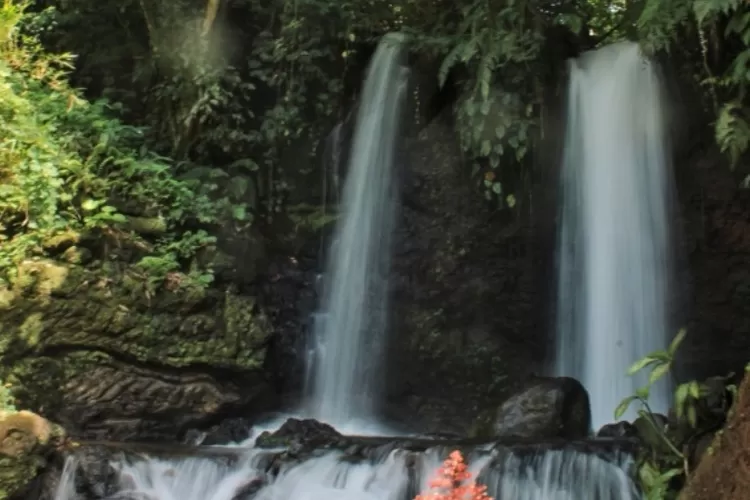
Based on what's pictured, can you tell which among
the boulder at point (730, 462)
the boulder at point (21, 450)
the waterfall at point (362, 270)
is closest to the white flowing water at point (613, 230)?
the waterfall at point (362, 270)

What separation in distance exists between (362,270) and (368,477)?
4155 millimetres

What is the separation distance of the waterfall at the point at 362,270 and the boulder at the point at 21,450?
143 inches

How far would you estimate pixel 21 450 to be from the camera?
265 inches

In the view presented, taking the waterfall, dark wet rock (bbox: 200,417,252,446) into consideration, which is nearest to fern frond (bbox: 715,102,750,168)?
the waterfall

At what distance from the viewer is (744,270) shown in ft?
29.3

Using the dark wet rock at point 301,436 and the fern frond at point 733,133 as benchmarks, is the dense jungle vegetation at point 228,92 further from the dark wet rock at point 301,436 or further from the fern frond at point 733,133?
the dark wet rock at point 301,436

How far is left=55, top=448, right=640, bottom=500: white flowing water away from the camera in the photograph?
20.3ft

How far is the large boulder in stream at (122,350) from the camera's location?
8.00m

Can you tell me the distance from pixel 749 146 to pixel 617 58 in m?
2.10

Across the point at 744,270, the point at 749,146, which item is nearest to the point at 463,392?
the point at 744,270

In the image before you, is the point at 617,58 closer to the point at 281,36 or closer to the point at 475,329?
the point at 475,329

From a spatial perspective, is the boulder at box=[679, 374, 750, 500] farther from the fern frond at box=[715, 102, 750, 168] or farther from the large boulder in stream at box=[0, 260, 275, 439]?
the large boulder in stream at box=[0, 260, 275, 439]

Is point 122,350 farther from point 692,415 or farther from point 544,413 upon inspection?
point 692,415

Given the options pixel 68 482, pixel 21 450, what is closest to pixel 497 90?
pixel 68 482
